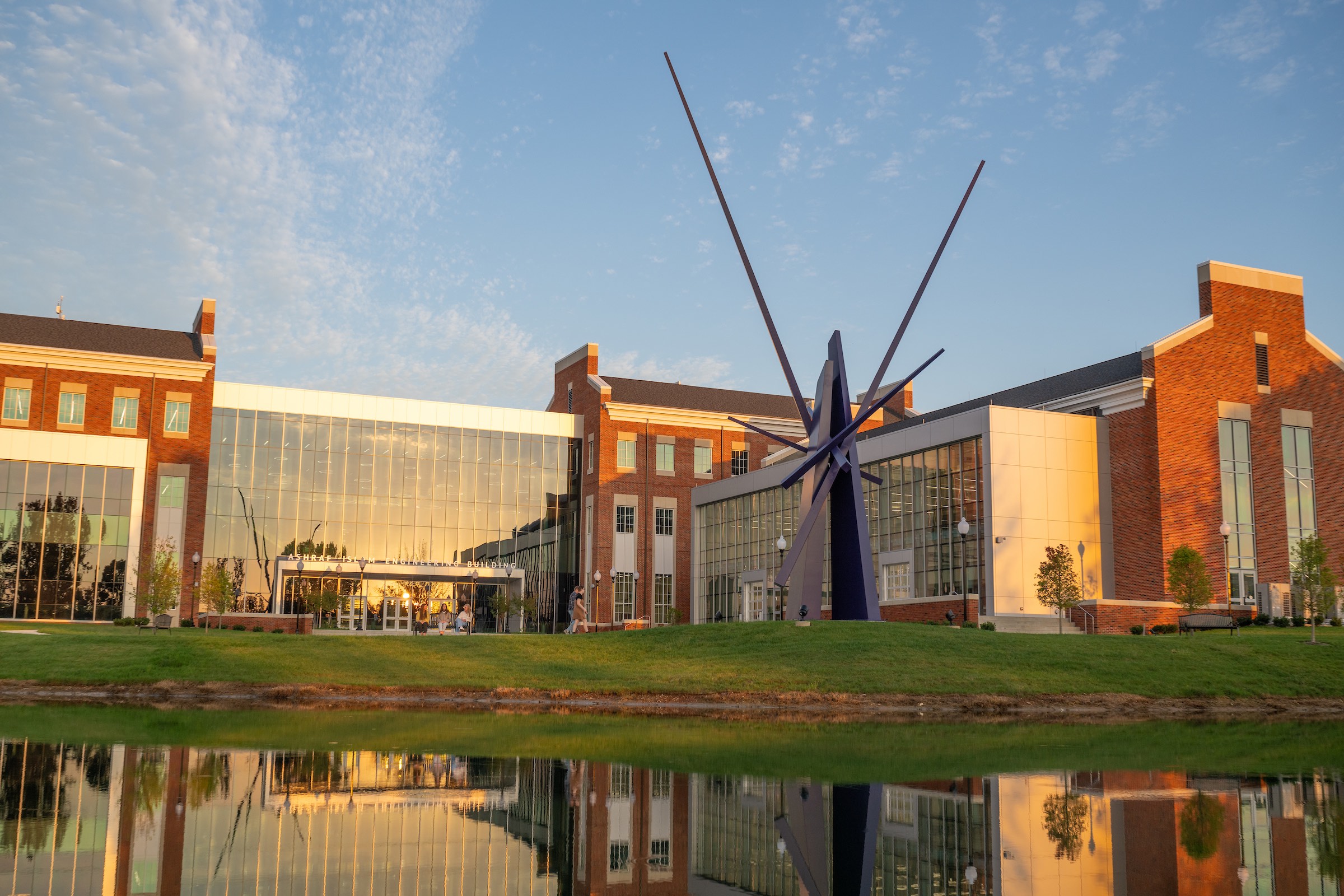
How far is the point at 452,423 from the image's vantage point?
71750mm

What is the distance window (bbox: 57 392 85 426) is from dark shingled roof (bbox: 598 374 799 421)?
101ft

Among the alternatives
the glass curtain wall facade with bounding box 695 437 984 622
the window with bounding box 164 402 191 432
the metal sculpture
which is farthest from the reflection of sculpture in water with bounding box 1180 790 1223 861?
the window with bounding box 164 402 191 432

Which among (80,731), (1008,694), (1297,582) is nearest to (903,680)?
(1008,694)

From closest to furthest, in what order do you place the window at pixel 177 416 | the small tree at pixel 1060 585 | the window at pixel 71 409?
the small tree at pixel 1060 585
the window at pixel 71 409
the window at pixel 177 416

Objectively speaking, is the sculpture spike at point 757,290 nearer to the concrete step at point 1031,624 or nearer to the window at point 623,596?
the concrete step at point 1031,624

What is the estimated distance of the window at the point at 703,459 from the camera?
75.6 m

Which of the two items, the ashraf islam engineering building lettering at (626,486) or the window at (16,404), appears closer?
the ashraf islam engineering building lettering at (626,486)

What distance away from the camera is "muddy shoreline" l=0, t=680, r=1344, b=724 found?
2277cm

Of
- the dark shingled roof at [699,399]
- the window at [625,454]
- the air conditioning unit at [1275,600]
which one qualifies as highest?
the dark shingled roof at [699,399]

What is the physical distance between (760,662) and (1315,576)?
2343cm

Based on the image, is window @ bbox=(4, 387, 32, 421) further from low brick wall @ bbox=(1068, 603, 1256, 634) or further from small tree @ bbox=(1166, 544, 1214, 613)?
small tree @ bbox=(1166, 544, 1214, 613)

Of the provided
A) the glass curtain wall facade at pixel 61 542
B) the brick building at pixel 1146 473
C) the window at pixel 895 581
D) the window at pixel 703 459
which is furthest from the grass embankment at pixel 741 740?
the window at pixel 703 459

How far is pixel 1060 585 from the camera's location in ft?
142

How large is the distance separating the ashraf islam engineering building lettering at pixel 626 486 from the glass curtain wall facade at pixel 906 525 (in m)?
0.15
